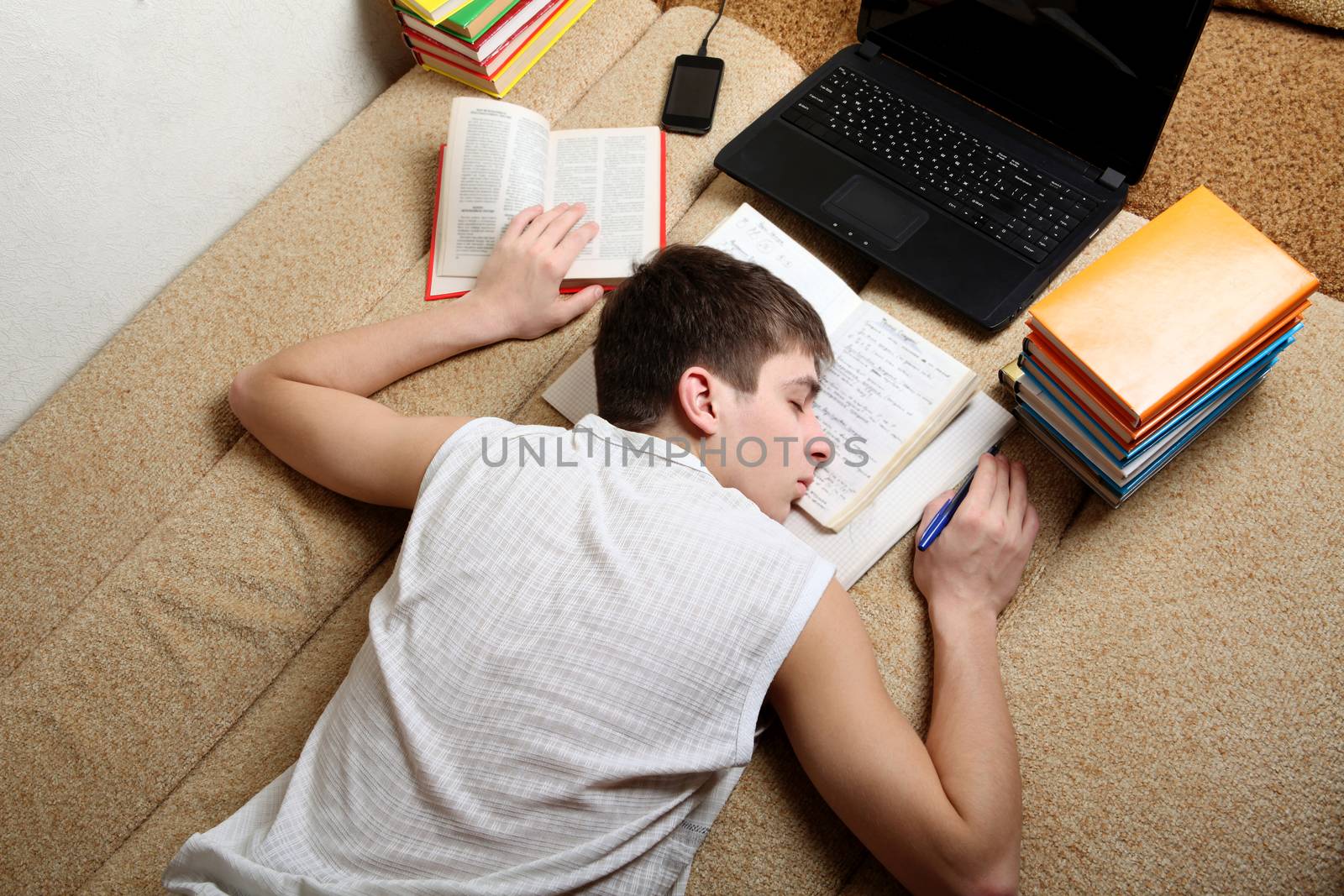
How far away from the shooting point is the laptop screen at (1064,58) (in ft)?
3.67

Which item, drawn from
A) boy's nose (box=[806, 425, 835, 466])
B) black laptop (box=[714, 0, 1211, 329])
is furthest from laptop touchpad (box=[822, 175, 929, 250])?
boy's nose (box=[806, 425, 835, 466])

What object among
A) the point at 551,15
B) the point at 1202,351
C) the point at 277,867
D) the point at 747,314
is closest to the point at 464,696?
the point at 277,867

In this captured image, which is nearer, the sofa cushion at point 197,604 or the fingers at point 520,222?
the sofa cushion at point 197,604

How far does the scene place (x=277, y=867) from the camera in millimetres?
887

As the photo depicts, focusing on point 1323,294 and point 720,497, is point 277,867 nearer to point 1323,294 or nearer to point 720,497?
point 720,497

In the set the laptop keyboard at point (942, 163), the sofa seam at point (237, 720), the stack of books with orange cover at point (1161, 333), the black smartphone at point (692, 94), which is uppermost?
the stack of books with orange cover at point (1161, 333)

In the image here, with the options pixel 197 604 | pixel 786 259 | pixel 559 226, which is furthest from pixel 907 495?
pixel 197 604

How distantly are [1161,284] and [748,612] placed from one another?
57 centimetres

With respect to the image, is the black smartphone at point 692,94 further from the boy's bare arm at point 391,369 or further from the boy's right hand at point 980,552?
the boy's right hand at point 980,552

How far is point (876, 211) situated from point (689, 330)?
0.41m

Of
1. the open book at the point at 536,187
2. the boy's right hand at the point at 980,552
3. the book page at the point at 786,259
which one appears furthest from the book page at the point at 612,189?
the boy's right hand at the point at 980,552

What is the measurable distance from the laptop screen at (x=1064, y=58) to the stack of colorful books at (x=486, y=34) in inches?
20.0

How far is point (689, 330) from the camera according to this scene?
3.50 ft

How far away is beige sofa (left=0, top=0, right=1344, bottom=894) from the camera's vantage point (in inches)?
37.0
